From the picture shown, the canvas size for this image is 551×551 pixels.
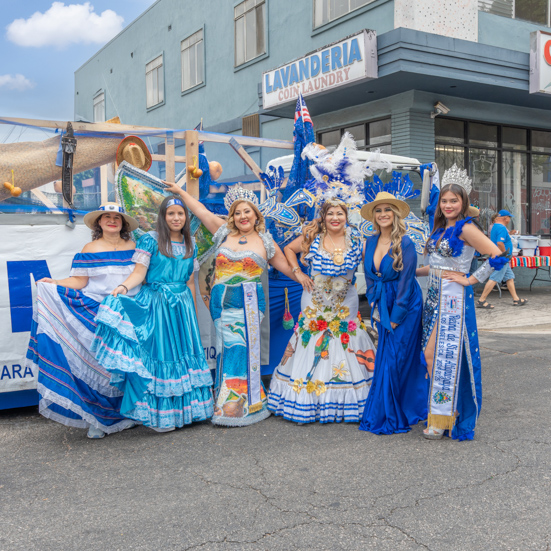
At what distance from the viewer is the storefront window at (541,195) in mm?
13844

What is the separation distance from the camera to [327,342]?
182 inches

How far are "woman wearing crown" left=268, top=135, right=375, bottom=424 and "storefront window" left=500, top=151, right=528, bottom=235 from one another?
31.9 ft

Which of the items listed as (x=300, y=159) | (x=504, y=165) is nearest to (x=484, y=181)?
(x=504, y=165)

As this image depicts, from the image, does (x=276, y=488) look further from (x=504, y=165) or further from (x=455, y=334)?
(x=504, y=165)

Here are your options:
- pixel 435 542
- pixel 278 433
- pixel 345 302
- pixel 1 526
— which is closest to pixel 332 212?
pixel 345 302

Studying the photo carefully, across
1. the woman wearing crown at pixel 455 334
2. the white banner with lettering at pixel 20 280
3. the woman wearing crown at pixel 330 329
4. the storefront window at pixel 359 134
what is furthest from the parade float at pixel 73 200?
the storefront window at pixel 359 134

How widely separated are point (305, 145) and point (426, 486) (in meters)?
3.38

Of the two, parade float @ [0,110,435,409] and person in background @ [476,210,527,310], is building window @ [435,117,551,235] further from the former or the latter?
parade float @ [0,110,435,409]

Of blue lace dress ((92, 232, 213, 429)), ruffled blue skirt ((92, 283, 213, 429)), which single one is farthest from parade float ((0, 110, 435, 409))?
ruffled blue skirt ((92, 283, 213, 429))

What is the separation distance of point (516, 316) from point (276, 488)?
7763mm

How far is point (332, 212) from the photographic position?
4594 millimetres

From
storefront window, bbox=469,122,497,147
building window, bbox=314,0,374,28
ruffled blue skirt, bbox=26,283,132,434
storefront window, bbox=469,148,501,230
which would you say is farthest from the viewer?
storefront window, bbox=469,148,501,230

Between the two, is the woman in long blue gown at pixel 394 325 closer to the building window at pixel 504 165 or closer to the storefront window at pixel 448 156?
the storefront window at pixel 448 156

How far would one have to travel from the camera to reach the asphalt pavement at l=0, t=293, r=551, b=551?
108 inches
